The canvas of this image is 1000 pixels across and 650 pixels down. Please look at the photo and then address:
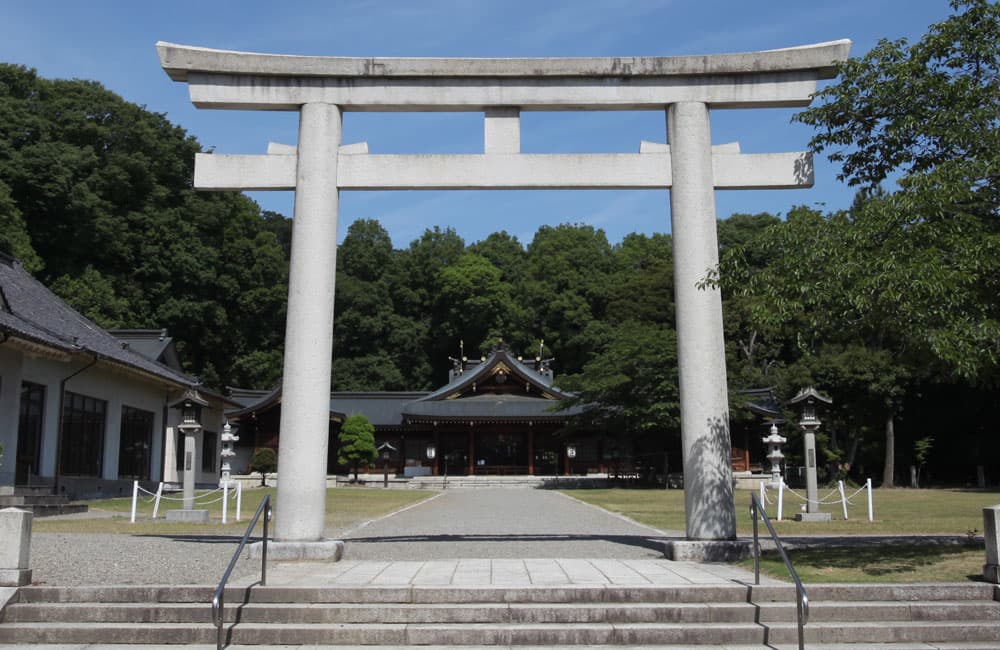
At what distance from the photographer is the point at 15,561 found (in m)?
7.53

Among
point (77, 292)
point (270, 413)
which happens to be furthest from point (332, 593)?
point (77, 292)

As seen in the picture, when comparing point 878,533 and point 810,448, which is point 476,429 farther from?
point 878,533

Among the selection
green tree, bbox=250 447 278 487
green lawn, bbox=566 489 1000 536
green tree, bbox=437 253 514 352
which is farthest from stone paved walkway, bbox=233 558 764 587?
green tree, bbox=437 253 514 352

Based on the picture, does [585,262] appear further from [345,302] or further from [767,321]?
[767,321]

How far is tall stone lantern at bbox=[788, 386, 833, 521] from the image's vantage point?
1662cm

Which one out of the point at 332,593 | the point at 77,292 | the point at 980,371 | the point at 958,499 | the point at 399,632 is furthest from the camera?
the point at 77,292

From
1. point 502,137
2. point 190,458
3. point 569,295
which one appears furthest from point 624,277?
point 502,137

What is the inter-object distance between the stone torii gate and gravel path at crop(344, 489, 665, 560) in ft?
5.05

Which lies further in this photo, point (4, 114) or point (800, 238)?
point (4, 114)

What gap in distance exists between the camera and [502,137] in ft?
35.2

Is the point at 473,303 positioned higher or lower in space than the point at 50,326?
higher

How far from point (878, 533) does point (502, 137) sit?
9322 millimetres

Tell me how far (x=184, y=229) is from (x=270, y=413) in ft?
48.1

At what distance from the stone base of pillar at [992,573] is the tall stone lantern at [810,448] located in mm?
8799
